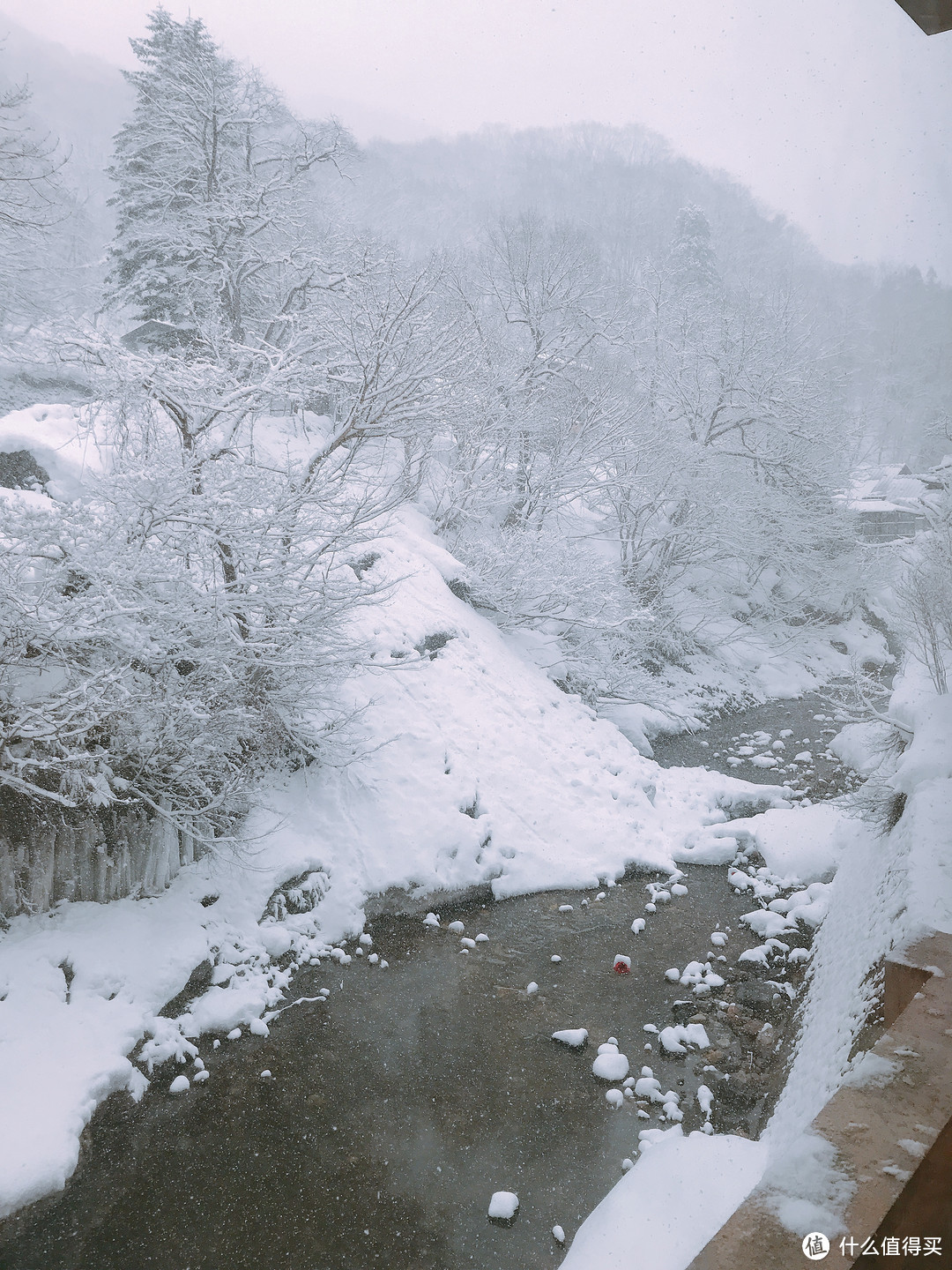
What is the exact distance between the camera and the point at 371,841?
687 cm

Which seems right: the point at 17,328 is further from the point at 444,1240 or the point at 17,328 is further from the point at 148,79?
the point at 444,1240

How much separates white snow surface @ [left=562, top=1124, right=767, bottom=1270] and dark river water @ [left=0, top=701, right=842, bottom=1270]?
0.78ft

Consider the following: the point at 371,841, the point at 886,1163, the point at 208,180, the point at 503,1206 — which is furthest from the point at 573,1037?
the point at 208,180

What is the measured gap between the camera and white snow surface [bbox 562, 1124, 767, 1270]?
10.8 feet

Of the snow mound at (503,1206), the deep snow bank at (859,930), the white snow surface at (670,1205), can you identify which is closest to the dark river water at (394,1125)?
the snow mound at (503,1206)

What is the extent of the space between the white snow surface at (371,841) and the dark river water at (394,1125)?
0.29 metres

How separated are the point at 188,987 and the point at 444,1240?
258 centimetres

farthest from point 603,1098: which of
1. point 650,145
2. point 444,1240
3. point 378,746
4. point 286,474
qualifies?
point 650,145

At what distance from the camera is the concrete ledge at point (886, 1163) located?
4.60 feet

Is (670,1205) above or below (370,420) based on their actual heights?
below

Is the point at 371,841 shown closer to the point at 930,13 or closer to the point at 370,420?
the point at 370,420

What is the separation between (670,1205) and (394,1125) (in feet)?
5.77

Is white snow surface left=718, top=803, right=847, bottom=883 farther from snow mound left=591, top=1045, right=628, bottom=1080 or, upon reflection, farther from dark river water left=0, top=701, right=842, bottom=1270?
snow mound left=591, top=1045, right=628, bottom=1080

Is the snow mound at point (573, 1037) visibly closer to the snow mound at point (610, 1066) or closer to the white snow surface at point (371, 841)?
the snow mound at point (610, 1066)
